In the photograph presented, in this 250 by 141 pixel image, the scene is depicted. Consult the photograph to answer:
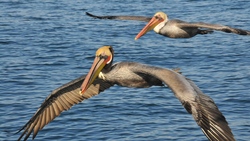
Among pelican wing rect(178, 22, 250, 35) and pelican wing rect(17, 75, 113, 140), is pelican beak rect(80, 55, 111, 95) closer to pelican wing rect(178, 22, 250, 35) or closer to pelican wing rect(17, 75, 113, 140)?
pelican wing rect(17, 75, 113, 140)

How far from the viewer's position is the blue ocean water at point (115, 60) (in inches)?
869

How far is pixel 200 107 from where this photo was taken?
1270 centimetres

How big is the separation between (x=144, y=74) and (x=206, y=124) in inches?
123

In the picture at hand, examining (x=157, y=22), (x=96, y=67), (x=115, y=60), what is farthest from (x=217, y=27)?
(x=115, y=60)

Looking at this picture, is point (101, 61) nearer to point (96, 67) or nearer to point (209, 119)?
point (96, 67)

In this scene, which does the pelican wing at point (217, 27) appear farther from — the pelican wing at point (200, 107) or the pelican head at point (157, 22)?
the pelican wing at point (200, 107)

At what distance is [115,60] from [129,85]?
1438 cm

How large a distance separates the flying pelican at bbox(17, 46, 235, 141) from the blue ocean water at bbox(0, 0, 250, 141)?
202 inches

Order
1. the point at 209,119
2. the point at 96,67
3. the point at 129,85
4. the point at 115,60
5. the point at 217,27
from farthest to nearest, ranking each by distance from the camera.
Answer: the point at 115,60 < the point at 217,27 < the point at 129,85 < the point at 96,67 < the point at 209,119

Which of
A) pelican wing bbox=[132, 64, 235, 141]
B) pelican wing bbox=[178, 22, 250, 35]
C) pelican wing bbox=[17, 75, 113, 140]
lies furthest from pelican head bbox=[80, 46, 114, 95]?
pelican wing bbox=[178, 22, 250, 35]

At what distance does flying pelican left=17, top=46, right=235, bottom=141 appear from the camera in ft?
40.8

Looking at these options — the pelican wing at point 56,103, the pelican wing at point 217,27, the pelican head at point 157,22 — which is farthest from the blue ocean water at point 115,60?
the pelican wing at point 56,103

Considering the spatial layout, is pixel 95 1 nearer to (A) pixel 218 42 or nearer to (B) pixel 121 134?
(A) pixel 218 42

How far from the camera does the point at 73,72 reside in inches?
1109
